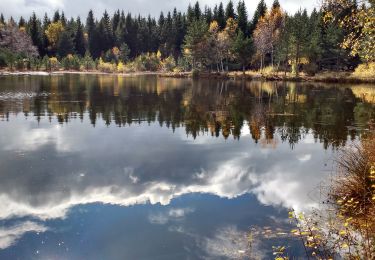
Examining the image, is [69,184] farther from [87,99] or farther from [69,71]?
[69,71]

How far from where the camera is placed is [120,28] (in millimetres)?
152125

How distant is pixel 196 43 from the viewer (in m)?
97.2

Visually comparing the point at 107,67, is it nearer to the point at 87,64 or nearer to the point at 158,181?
the point at 87,64

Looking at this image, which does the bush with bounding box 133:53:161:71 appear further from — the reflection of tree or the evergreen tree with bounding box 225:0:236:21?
the reflection of tree

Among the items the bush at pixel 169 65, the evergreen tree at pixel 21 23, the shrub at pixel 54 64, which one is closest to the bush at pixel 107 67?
the shrub at pixel 54 64

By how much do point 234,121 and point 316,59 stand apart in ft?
205

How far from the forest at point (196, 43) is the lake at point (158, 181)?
2711cm

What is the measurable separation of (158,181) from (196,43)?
282ft

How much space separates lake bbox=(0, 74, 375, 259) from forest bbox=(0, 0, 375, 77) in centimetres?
2711

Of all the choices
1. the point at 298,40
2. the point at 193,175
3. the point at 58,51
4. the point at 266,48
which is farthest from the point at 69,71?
the point at 193,175

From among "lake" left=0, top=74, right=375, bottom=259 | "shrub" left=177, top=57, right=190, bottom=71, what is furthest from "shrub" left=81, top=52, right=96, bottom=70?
"lake" left=0, top=74, right=375, bottom=259

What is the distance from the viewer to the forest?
271ft

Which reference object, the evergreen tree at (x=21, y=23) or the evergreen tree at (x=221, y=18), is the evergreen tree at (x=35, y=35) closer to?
the evergreen tree at (x=21, y=23)

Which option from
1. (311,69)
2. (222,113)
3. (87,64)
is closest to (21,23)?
(87,64)
